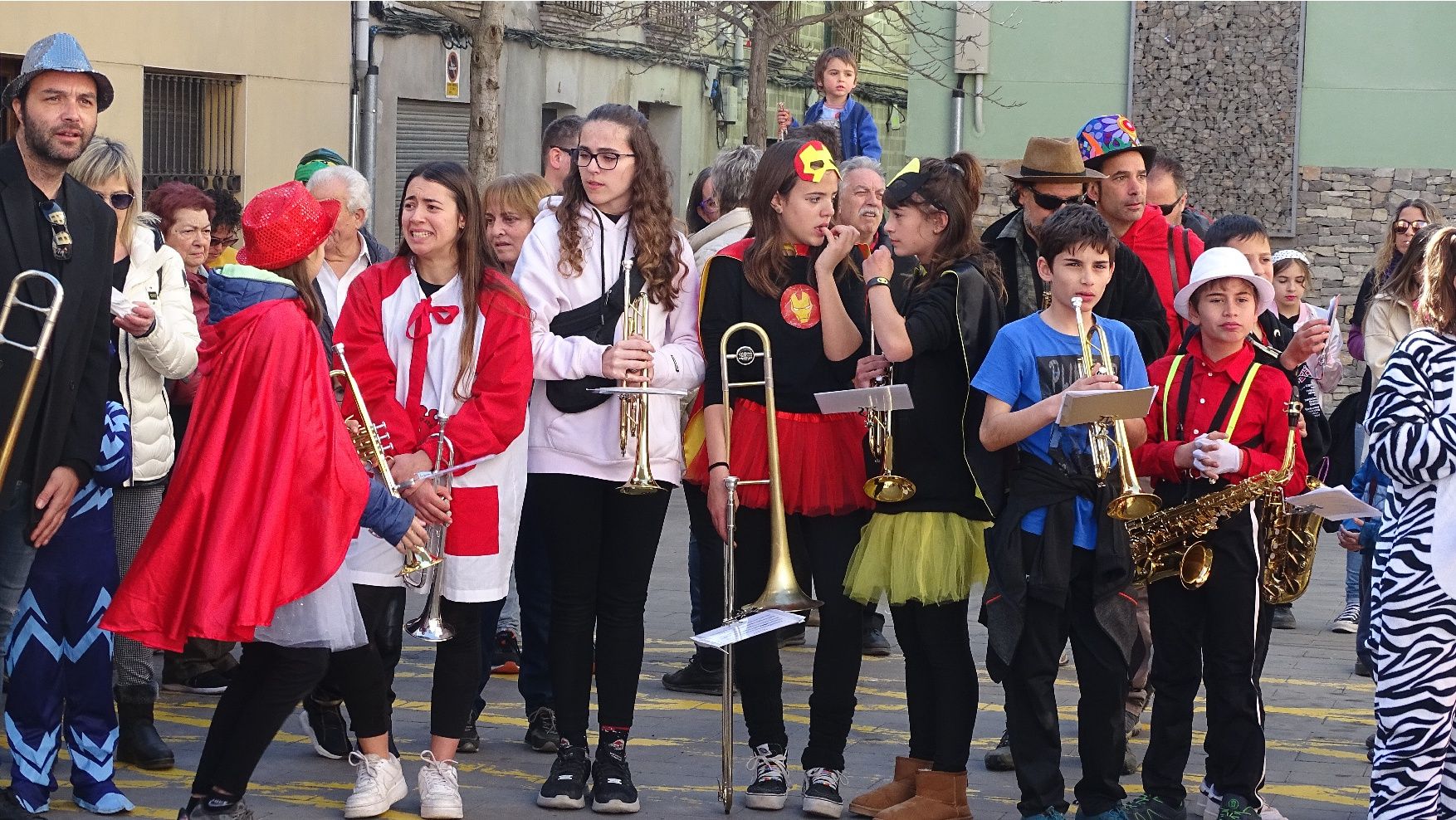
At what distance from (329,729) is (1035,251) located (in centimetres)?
303

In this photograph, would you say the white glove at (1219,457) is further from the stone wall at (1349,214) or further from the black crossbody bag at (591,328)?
the stone wall at (1349,214)

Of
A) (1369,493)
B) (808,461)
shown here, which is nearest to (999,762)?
(808,461)

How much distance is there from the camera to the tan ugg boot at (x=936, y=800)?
226 inches

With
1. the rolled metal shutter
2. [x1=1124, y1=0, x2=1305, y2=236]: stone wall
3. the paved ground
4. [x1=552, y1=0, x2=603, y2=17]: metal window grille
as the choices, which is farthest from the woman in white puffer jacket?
[x1=552, y1=0, x2=603, y2=17]: metal window grille

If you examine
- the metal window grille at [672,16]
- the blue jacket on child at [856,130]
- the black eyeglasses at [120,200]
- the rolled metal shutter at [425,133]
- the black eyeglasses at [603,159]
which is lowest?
the black eyeglasses at [120,200]

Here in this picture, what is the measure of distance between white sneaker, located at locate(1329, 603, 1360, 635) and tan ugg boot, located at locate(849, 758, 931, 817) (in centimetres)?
464

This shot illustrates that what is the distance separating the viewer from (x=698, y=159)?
90.7ft

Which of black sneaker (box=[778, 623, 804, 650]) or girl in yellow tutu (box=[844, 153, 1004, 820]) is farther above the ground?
girl in yellow tutu (box=[844, 153, 1004, 820])

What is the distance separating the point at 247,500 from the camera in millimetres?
5195

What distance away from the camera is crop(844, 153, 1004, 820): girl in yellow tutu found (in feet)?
18.6

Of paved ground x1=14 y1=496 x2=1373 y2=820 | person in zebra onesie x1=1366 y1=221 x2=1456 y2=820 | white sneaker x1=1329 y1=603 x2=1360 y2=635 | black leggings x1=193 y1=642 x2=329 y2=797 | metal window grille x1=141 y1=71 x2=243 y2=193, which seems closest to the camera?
person in zebra onesie x1=1366 y1=221 x2=1456 y2=820

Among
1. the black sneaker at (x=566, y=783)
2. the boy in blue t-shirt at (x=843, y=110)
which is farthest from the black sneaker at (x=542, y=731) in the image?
the boy in blue t-shirt at (x=843, y=110)

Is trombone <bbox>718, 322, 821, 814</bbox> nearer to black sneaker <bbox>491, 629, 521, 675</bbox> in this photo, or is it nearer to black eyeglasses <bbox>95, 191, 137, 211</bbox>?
black eyeglasses <bbox>95, 191, 137, 211</bbox>

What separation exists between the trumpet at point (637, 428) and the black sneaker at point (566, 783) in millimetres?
901
